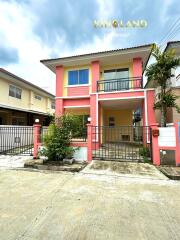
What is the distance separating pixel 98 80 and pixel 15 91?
364 inches

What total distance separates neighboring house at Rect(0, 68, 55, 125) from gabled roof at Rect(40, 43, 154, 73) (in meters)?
4.24

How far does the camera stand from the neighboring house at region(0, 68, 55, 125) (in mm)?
13922

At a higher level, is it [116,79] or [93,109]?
[116,79]

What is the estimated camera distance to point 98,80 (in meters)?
11.9

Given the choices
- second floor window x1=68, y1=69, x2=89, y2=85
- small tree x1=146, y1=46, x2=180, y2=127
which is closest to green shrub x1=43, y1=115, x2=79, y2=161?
small tree x1=146, y1=46, x2=180, y2=127

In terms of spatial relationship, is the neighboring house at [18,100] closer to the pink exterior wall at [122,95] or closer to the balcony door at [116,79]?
the balcony door at [116,79]

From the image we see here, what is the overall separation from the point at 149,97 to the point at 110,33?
5479 mm

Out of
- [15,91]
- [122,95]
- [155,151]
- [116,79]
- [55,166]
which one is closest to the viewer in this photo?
[55,166]

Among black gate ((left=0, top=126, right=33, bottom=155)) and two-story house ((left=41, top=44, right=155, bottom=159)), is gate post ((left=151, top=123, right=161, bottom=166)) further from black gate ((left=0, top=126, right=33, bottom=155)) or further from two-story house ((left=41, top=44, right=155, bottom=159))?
black gate ((left=0, top=126, right=33, bottom=155))

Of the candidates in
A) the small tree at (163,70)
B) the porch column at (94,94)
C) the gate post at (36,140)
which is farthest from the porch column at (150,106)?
the gate post at (36,140)

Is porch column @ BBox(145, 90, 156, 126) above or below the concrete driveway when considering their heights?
above

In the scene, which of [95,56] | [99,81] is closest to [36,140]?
[99,81]

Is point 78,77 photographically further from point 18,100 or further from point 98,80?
point 18,100

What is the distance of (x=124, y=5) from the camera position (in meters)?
8.79
